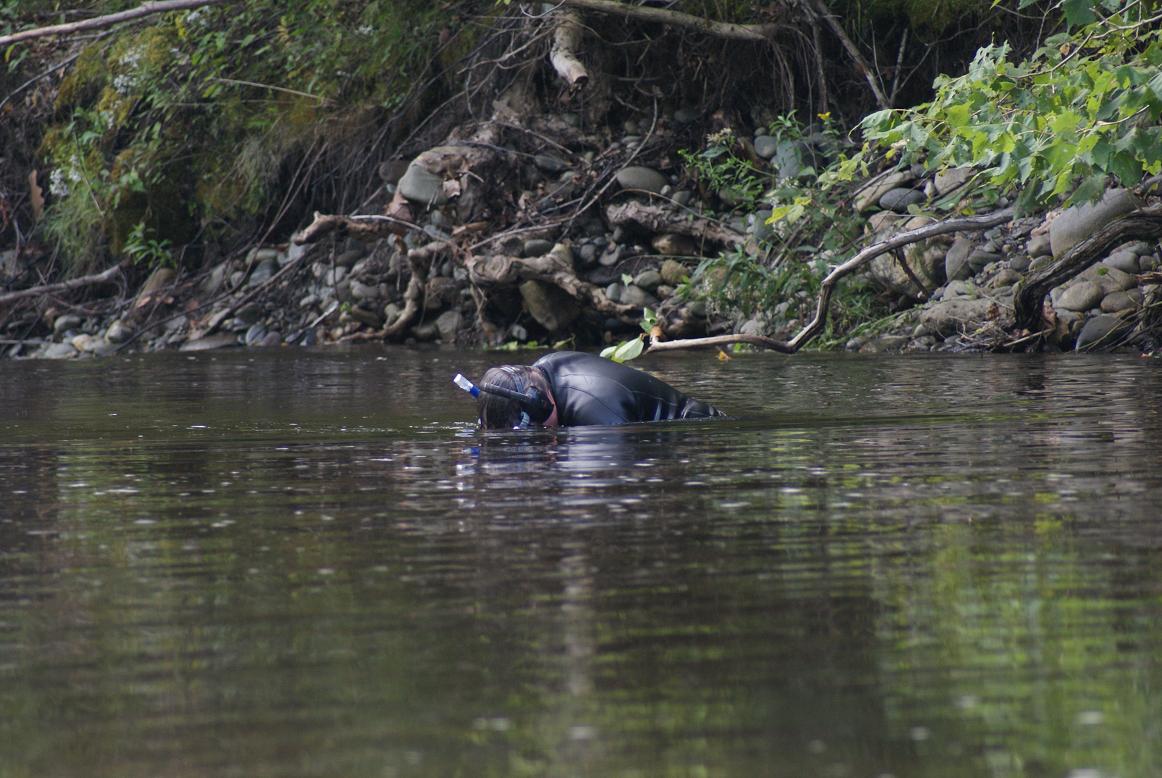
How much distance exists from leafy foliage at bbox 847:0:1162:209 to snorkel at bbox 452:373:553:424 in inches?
88.4

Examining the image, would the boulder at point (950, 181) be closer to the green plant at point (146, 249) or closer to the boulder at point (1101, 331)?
the boulder at point (1101, 331)

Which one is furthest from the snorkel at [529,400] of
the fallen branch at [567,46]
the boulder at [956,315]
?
the fallen branch at [567,46]

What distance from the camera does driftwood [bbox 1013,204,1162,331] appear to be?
11.2 m

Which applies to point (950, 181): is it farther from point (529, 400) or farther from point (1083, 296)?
point (529, 400)

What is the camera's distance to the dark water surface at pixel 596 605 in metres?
2.71

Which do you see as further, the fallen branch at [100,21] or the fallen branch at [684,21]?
the fallen branch at [684,21]

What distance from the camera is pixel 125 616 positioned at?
149 inches

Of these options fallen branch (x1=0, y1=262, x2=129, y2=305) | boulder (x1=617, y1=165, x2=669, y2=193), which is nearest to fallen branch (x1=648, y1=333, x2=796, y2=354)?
boulder (x1=617, y1=165, x2=669, y2=193)

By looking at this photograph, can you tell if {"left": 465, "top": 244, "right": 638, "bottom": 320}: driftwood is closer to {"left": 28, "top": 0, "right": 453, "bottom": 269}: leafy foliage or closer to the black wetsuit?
{"left": 28, "top": 0, "right": 453, "bottom": 269}: leafy foliage

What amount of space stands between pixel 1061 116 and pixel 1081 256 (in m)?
4.37

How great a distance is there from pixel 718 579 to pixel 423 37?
15402 mm

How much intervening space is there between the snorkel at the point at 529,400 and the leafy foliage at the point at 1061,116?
2.25m

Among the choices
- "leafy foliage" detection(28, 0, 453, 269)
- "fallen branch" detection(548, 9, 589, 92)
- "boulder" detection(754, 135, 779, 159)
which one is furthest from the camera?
"leafy foliage" detection(28, 0, 453, 269)

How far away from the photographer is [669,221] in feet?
55.3
